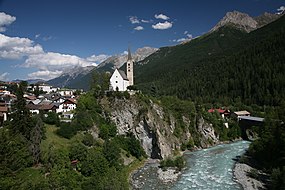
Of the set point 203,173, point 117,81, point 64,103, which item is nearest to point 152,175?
point 203,173

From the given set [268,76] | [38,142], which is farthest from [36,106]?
[268,76]

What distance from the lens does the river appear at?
3634cm

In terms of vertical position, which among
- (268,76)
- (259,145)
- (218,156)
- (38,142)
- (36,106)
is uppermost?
(268,76)

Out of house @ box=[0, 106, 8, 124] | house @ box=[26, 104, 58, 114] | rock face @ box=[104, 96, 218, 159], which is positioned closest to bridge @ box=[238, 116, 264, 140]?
rock face @ box=[104, 96, 218, 159]

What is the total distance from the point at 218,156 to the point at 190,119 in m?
16.0

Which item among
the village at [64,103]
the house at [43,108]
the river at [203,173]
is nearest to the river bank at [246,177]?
the river at [203,173]

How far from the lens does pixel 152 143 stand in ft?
172

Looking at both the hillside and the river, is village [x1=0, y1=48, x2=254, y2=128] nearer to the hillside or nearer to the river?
the river

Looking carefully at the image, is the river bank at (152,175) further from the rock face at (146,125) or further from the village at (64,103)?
the village at (64,103)

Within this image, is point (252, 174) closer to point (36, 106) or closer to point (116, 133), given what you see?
point (116, 133)

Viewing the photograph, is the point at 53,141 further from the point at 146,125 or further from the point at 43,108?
the point at 146,125

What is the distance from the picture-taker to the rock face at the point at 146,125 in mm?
52094

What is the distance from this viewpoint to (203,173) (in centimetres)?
4188

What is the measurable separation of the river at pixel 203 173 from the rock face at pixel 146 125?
4522 millimetres
